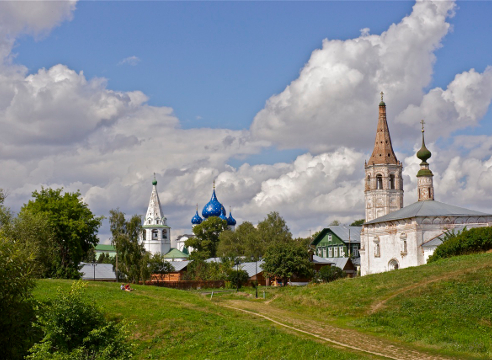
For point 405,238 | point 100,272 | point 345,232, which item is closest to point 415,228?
point 405,238

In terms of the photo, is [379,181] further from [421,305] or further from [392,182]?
[421,305]

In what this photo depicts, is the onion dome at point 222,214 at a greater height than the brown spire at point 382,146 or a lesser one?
lesser

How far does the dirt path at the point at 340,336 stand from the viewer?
22.6 m

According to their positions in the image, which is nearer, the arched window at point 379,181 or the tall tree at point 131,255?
the tall tree at point 131,255

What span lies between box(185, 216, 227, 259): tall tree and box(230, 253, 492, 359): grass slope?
67.5m

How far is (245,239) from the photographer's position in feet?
316

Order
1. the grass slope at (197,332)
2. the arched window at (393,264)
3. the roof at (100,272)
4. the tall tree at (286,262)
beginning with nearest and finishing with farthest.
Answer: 1. the grass slope at (197,332)
2. the arched window at (393,264)
3. the tall tree at (286,262)
4. the roof at (100,272)

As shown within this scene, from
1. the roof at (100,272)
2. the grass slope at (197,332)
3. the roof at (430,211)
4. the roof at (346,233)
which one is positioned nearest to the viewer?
the grass slope at (197,332)

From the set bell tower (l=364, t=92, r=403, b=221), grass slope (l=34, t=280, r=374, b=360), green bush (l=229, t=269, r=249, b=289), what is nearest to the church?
green bush (l=229, t=269, r=249, b=289)

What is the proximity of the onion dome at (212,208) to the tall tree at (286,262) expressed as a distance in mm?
62844

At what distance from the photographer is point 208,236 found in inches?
→ 4358

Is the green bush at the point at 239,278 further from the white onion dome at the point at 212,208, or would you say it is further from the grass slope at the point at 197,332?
the white onion dome at the point at 212,208

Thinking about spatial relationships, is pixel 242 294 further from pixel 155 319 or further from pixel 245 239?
pixel 245 239

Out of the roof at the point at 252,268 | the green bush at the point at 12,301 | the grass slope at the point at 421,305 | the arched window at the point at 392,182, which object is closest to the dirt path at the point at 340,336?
the grass slope at the point at 421,305
